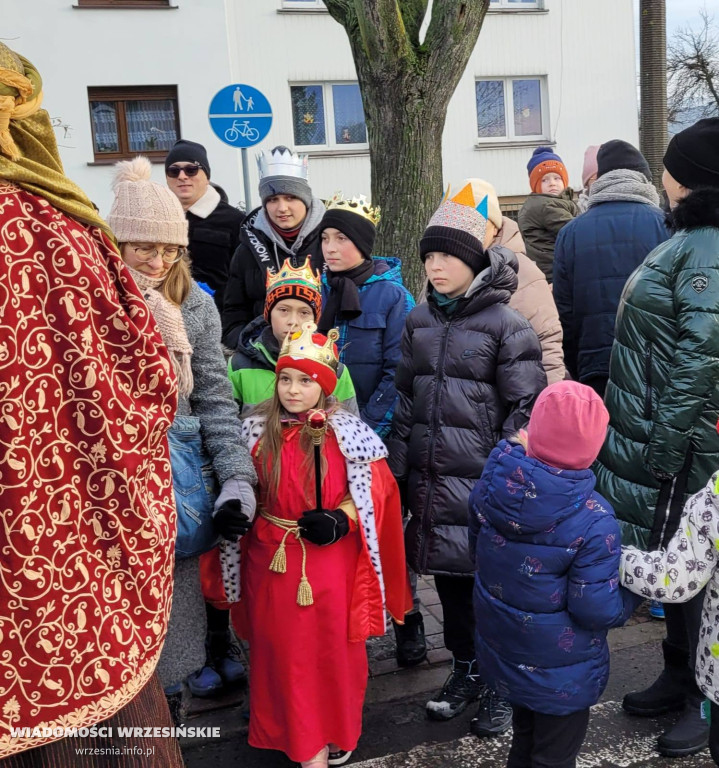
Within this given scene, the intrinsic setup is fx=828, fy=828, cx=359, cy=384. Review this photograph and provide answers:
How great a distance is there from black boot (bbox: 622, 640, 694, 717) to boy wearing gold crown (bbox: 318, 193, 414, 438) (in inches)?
59.2

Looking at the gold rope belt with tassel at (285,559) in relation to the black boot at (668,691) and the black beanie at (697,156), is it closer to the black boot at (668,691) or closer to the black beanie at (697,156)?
the black boot at (668,691)

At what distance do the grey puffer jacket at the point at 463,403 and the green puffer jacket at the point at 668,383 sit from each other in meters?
0.37

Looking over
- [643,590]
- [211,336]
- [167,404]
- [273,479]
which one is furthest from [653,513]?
[167,404]

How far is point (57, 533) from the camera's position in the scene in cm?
156

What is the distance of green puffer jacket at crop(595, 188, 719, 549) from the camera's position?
295 centimetres

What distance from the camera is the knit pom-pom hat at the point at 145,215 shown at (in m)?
2.79

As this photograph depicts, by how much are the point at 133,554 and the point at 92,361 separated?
0.40 meters

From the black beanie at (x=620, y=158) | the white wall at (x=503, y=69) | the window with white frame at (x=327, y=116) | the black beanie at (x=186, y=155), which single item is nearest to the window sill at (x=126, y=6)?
the white wall at (x=503, y=69)

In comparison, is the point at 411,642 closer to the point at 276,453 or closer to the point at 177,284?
the point at 276,453

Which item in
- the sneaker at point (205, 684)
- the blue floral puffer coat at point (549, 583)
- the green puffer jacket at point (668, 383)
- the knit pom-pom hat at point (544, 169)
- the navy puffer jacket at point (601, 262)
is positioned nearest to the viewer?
the blue floral puffer coat at point (549, 583)

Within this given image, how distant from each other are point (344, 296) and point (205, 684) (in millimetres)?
1802

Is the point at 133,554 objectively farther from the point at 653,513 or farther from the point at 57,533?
the point at 653,513

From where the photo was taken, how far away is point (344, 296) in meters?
3.72

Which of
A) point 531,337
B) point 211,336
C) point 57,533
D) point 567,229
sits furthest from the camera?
point 567,229
